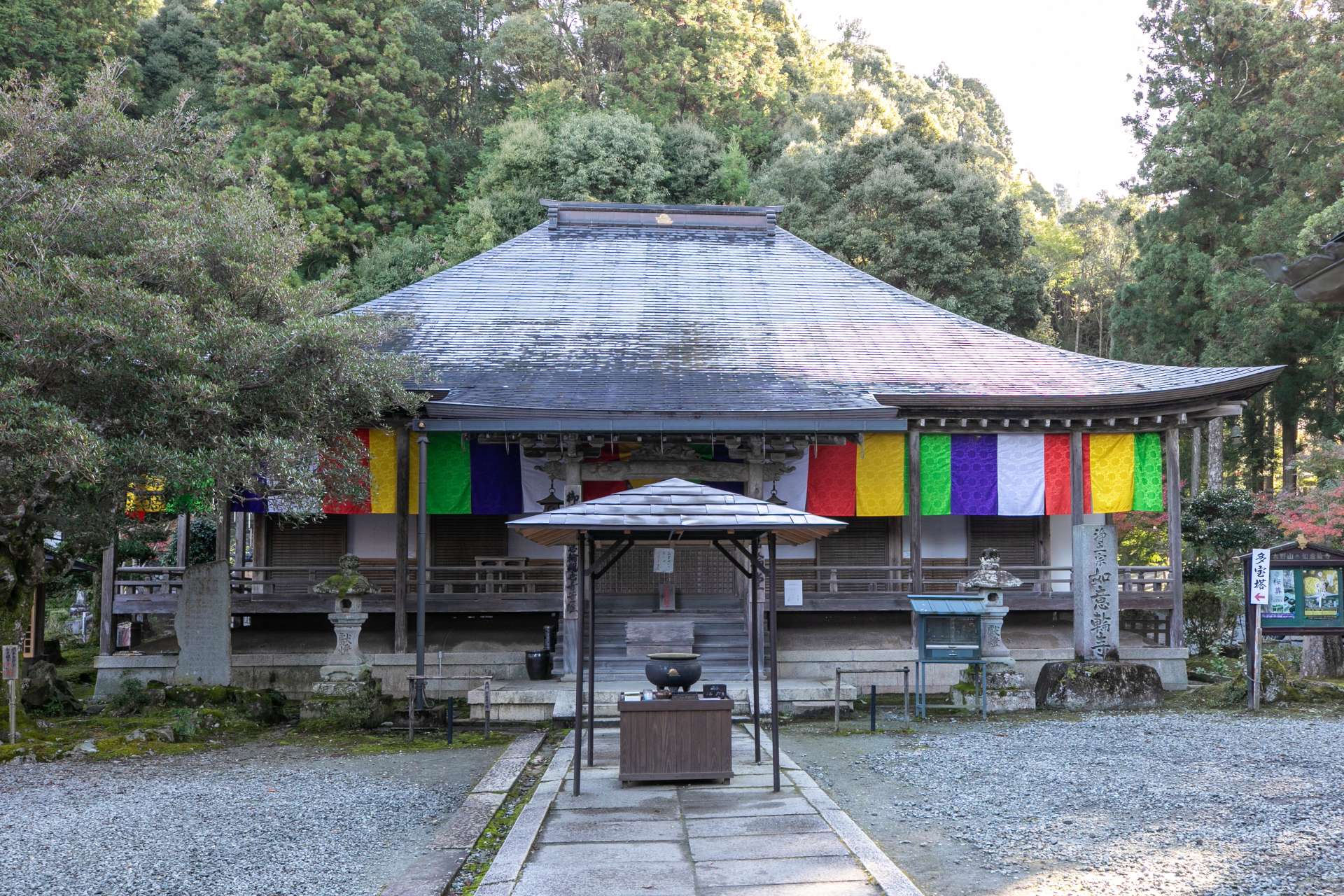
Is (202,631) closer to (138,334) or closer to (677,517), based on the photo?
(138,334)

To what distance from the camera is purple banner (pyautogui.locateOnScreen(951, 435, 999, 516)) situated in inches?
658

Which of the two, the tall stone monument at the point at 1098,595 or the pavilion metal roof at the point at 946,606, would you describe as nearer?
the pavilion metal roof at the point at 946,606

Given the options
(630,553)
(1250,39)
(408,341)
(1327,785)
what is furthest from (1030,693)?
(1250,39)

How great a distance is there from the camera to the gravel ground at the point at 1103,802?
6.35 metres

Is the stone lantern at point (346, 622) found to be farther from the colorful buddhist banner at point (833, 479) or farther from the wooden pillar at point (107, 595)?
the colorful buddhist banner at point (833, 479)

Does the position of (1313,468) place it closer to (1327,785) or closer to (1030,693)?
(1030,693)

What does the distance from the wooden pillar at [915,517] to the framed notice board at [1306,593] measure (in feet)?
14.9

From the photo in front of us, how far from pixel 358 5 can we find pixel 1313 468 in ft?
102

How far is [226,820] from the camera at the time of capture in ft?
27.0

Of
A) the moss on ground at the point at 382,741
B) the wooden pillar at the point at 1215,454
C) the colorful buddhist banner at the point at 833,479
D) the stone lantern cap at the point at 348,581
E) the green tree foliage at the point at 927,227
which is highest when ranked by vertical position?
the green tree foliage at the point at 927,227

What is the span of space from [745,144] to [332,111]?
1485 centimetres

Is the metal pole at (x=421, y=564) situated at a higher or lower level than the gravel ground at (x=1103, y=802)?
higher

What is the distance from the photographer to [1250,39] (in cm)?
2673

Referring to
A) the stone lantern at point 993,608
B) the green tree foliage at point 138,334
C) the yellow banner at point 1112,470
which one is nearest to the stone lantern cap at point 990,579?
the stone lantern at point 993,608
